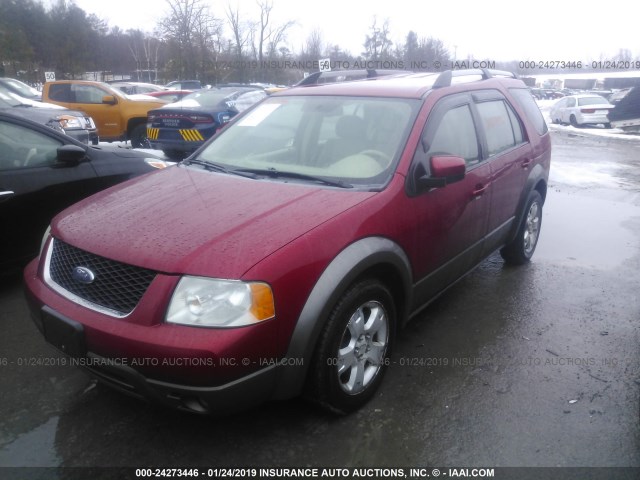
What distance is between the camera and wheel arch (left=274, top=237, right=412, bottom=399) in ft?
7.85

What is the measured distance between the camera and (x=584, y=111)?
21.8 meters

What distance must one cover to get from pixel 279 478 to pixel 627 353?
2561 mm

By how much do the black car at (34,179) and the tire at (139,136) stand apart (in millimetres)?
8604

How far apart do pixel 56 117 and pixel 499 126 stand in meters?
8.33

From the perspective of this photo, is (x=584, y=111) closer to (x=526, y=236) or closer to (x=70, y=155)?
(x=526, y=236)

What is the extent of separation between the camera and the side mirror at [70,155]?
4.41 metres

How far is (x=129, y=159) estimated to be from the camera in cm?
510

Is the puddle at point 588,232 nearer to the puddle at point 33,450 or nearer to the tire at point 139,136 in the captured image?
the puddle at point 33,450

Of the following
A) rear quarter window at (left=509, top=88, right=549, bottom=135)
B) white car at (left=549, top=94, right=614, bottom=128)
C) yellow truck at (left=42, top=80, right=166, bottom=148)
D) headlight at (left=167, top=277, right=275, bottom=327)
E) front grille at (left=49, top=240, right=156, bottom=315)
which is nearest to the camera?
headlight at (left=167, top=277, right=275, bottom=327)

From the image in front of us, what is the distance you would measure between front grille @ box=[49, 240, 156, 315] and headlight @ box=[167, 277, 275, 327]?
0.19 meters

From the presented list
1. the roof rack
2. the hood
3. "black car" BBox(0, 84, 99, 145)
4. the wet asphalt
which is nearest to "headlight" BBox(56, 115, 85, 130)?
"black car" BBox(0, 84, 99, 145)

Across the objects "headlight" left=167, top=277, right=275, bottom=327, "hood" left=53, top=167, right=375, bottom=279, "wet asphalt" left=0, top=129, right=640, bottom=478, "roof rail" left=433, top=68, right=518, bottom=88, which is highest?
"roof rail" left=433, top=68, right=518, bottom=88

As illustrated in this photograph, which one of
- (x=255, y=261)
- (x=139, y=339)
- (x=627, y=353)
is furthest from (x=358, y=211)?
(x=627, y=353)

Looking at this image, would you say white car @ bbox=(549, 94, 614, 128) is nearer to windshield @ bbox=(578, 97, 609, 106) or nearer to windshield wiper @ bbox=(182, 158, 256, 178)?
windshield @ bbox=(578, 97, 609, 106)
